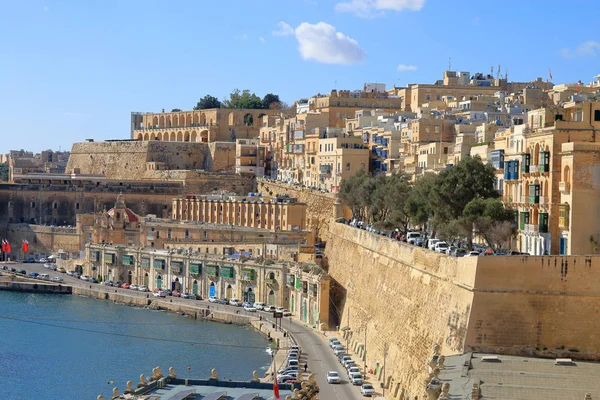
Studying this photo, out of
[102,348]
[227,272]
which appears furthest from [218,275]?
[102,348]

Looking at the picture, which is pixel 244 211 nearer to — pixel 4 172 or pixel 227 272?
pixel 227 272

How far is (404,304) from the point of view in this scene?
116ft

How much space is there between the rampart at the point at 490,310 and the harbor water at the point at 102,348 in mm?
8238

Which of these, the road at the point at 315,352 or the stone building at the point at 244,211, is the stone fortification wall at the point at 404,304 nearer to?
the road at the point at 315,352

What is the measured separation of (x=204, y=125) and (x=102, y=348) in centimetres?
4907

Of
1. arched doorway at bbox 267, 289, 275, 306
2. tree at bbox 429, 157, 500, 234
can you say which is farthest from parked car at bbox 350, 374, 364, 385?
arched doorway at bbox 267, 289, 275, 306

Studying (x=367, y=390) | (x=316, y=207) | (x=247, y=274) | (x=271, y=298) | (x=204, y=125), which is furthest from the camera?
(x=204, y=125)

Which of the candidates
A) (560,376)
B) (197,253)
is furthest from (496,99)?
(560,376)

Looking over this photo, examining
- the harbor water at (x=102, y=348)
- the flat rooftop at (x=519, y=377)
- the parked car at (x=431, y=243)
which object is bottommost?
the harbor water at (x=102, y=348)

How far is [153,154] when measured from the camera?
90.4 meters

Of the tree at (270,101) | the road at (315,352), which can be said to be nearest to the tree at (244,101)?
the tree at (270,101)

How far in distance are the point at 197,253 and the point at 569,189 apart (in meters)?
31.7

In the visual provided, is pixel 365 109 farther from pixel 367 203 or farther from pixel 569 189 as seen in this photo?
pixel 569 189

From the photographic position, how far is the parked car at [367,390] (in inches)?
1336
